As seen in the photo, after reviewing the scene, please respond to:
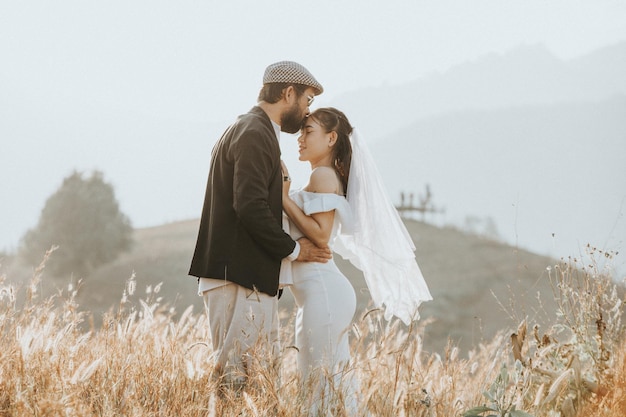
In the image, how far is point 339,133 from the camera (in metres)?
4.72

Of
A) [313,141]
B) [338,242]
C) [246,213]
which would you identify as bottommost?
[338,242]

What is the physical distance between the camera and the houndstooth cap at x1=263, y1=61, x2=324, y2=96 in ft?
14.1

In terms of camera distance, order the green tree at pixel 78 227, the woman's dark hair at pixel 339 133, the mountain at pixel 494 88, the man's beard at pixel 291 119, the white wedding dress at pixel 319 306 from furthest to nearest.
A: the mountain at pixel 494 88 → the green tree at pixel 78 227 → the woman's dark hair at pixel 339 133 → the man's beard at pixel 291 119 → the white wedding dress at pixel 319 306

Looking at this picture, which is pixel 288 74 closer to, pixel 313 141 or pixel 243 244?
pixel 313 141

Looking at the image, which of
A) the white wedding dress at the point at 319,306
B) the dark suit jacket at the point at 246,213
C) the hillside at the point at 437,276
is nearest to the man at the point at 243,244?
the dark suit jacket at the point at 246,213

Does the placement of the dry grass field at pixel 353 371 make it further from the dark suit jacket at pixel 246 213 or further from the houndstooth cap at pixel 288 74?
the houndstooth cap at pixel 288 74

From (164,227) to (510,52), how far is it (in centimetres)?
16595

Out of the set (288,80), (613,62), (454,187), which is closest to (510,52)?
(613,62)

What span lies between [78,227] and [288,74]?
32.1m

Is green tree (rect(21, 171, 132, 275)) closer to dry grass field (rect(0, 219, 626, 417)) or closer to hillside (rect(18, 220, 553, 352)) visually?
hillside (rect(18, 220, 553, 352))

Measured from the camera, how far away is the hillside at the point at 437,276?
108 feet

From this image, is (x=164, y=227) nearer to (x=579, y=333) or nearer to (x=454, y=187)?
(x=579, y=333)

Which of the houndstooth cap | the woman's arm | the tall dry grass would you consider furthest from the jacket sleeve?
the tall dry grass

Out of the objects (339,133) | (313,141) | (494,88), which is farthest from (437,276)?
(494,88)
